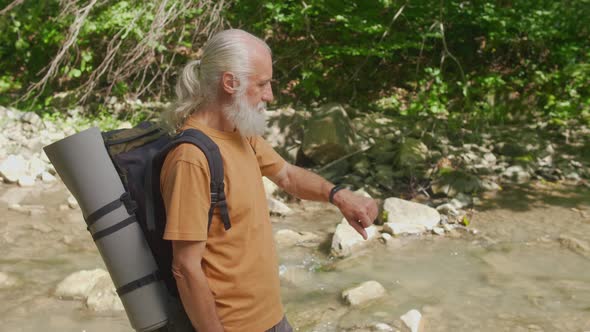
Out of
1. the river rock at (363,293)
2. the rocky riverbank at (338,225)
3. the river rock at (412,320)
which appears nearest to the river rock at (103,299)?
the rocky riverbank at (338,225)

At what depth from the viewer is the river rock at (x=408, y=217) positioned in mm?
5688

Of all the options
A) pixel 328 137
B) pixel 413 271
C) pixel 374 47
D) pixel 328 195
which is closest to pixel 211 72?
pixel 328 195

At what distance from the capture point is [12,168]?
752cm

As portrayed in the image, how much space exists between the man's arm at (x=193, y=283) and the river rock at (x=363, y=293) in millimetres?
2532

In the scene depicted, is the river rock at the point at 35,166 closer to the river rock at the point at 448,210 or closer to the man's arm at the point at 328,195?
the river rock at the point at 448,210

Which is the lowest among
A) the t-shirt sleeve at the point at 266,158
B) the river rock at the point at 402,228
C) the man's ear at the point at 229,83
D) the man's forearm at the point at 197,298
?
the river rock at the point at 402,228

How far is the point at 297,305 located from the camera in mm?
4301

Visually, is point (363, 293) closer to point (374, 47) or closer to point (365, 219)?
point (365, 219)

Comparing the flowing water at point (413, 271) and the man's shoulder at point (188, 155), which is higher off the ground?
the man's shoulder at point (188, 155)

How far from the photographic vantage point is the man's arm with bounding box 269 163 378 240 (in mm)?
2236

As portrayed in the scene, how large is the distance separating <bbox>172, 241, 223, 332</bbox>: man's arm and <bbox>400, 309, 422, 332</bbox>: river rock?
218 cm

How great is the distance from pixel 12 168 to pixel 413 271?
17.1 ft

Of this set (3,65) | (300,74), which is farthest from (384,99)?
(3,65)

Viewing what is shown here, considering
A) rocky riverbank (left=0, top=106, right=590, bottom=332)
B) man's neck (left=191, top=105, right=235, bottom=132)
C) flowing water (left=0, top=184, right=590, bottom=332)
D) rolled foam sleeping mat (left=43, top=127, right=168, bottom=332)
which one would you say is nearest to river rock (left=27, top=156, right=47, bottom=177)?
rocky riverbank (left=0, top=106, right=590, bottom=332)
